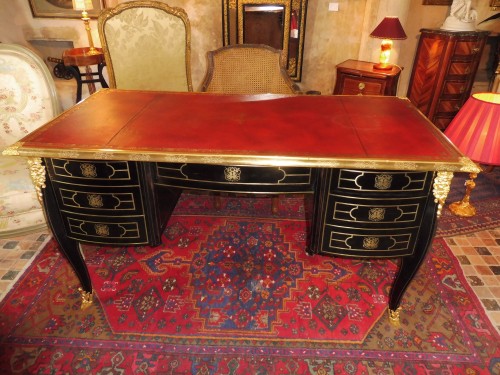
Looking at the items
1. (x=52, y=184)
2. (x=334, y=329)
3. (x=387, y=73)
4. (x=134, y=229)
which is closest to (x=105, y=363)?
(x=134, y=229)

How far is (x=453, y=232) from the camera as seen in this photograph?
117 inches

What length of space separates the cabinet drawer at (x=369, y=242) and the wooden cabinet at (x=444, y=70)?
11.5ft

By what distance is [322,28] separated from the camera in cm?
525

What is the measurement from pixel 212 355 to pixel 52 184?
1.28 m

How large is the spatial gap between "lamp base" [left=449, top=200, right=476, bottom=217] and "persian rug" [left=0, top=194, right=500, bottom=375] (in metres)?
0.52

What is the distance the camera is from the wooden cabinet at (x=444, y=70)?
429cm

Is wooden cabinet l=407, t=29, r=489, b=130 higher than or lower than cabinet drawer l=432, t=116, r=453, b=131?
higher

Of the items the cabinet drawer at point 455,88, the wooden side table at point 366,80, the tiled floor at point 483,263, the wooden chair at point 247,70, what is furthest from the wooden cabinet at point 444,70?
the wooden chair at point 247,70

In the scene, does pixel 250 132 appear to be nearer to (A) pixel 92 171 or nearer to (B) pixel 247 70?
(A) pixel 92 171

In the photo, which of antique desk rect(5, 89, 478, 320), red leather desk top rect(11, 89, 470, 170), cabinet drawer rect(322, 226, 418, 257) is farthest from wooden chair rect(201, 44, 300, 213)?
cabinet drawer rect(322, 226, 418, 257)

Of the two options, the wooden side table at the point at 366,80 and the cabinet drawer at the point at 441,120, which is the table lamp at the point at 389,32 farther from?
the cabinet drawer at the point at 441,120

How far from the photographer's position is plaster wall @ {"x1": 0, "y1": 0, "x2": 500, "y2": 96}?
4988mm

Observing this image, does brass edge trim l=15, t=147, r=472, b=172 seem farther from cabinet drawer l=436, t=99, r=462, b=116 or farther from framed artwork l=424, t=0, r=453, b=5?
framed artwork l=424, t=0, r=453, b=5

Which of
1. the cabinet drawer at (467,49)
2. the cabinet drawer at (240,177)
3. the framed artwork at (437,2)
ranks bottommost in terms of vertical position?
the cabinet drawer at (240,177)
